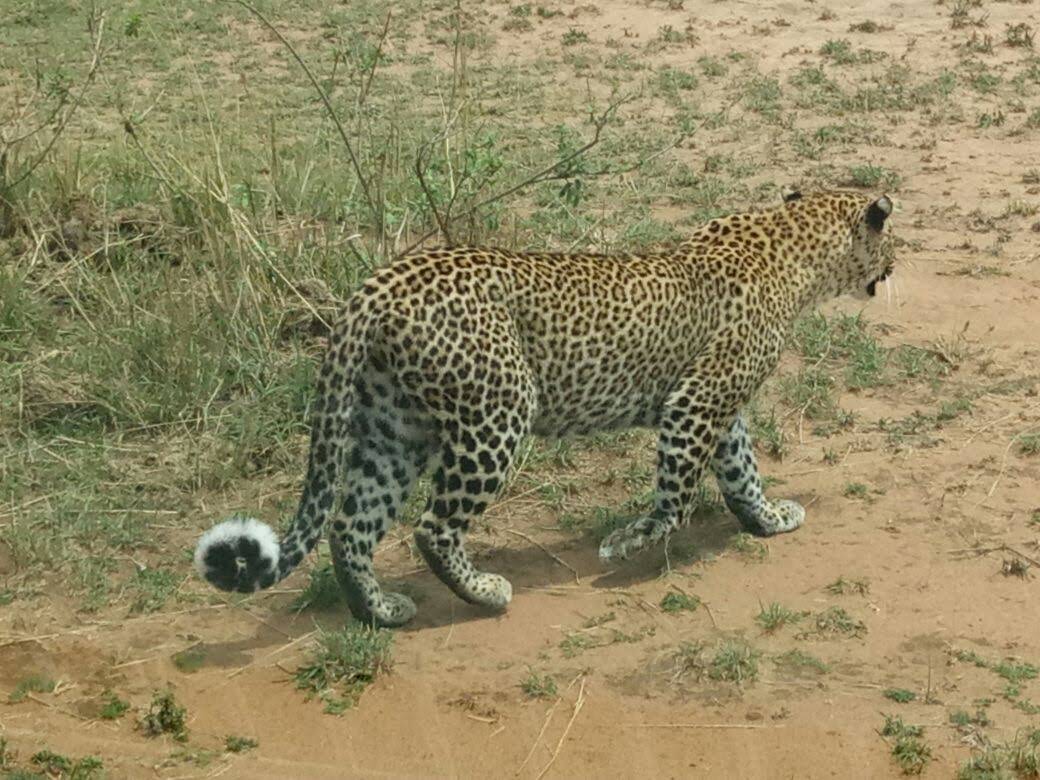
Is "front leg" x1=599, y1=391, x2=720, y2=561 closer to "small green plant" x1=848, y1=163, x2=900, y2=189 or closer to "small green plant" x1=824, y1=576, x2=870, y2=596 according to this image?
"small green plant" x1=824, y1=576, x2=870, y2=596

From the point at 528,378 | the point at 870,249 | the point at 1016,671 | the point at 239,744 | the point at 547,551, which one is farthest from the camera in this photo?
the point at 870,249

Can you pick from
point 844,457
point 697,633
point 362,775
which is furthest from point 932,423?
point 362,775

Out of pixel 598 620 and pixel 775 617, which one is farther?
pixel 598 620

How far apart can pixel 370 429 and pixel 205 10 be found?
32.7 feet

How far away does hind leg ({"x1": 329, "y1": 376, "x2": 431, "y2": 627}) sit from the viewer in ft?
23.0

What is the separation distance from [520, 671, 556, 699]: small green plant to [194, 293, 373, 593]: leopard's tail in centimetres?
95

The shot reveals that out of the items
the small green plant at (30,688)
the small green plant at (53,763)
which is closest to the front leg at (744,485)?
the small green plant at (30,688)

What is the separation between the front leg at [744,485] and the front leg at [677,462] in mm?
290

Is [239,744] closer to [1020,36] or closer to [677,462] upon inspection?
[677,462]

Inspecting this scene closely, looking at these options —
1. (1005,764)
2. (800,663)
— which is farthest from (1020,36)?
(1005,764)

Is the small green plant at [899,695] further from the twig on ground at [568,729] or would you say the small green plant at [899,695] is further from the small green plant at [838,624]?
the twig on ground at [568,729]

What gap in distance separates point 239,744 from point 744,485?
2.54 m

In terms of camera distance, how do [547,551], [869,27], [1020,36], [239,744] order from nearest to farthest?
[239,744] < [547,551] < [1020,36] < [869,27]

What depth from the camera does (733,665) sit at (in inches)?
269
